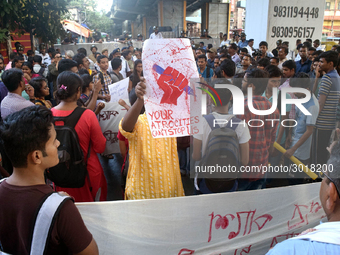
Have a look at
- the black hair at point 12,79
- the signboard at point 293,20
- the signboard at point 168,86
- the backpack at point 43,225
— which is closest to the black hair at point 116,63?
the black hair at point 12,79

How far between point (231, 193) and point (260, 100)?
3.33ft

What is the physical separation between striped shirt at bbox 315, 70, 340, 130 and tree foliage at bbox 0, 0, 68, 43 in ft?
27.8

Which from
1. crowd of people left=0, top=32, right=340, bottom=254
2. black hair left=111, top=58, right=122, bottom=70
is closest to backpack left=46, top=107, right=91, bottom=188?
crowd of people left=0, top=32, right=340, bottom=254

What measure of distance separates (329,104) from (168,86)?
2.27 meters

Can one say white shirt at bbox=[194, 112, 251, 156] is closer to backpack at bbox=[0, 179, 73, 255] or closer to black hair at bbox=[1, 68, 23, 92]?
backpack at bbox=[0, 179, 73, 255]

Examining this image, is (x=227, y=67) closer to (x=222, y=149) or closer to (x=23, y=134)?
(x=222, y=149)

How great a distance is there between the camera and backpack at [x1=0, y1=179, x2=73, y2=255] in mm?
1191

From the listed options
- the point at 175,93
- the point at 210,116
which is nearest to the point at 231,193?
the point at 210,116

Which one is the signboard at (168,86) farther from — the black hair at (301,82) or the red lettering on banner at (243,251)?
the black hair at (301,82)

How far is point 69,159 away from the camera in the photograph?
2281mm

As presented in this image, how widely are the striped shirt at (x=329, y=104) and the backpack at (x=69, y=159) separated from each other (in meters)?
2.70

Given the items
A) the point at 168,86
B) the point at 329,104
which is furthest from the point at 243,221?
the point at 329,104

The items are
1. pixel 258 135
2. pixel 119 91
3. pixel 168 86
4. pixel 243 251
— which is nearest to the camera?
pixel 168 86

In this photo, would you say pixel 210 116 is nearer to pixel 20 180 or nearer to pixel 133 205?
pixel 133 205
